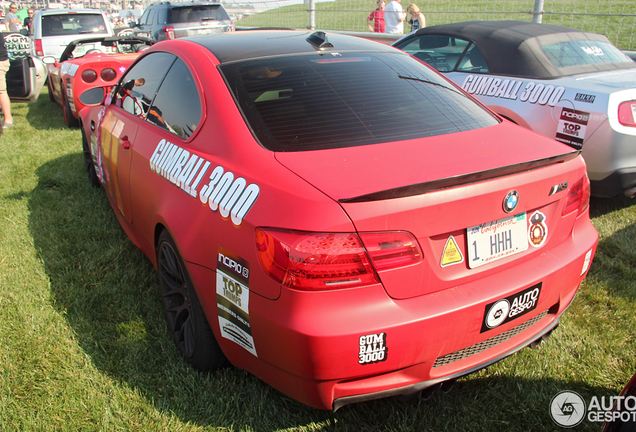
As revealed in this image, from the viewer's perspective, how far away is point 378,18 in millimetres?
10773

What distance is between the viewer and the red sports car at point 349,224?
1564 mm

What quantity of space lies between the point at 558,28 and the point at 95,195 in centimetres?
480

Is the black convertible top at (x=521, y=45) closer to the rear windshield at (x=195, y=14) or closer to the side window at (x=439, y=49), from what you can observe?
the side window at (x=439, y=49)

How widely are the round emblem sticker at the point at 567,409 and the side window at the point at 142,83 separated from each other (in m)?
2.62

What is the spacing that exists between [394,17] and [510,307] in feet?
32.7

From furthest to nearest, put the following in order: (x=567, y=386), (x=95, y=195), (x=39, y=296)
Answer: (x=95, y=195) → (x=39, y=296) → (x=567, y=386)

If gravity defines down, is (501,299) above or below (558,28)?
below

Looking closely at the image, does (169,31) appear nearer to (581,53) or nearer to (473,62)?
(473,62)

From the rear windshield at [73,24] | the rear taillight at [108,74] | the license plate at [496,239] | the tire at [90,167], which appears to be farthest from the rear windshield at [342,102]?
the rear windshield at [73,24]

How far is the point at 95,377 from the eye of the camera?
2.25 meters

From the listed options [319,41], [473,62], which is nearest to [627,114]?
[473,62]

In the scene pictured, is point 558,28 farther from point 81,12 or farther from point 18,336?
point 81,12

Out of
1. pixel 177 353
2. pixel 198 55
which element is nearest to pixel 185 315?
pixel 177 353

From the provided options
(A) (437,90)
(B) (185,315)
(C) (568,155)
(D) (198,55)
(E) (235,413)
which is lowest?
(E) (235,413)
